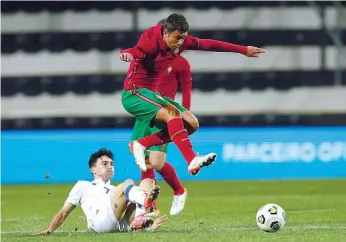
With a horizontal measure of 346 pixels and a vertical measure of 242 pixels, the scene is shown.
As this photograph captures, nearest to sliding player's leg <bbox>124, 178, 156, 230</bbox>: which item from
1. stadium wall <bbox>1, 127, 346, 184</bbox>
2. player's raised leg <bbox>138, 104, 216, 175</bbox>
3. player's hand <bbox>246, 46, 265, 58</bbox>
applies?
player's raised leg <bbox>138, 104, 216, 175</bbox>

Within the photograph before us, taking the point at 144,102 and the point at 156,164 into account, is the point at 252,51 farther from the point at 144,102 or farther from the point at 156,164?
the point at 156,164

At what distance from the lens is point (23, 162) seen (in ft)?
49.1

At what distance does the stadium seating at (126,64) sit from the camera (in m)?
20.9

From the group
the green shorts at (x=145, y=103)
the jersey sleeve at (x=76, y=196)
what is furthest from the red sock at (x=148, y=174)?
the jersey sleeve at (x=76, y=196)

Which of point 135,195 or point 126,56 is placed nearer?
point 135,195

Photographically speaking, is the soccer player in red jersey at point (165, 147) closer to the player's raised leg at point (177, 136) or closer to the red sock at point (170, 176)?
the red sock at point (170, 176)

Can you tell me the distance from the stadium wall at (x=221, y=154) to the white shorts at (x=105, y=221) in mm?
6903

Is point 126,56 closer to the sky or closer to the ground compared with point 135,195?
closer to the sky

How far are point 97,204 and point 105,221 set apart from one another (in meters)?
0.15

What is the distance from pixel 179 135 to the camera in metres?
8.02

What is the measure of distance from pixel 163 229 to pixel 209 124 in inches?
487

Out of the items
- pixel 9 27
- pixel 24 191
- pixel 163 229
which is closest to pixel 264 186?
pixel 24 191

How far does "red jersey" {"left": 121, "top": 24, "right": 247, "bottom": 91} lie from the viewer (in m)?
8.06

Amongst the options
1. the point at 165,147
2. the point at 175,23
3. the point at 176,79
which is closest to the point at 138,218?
the point at 175,23
